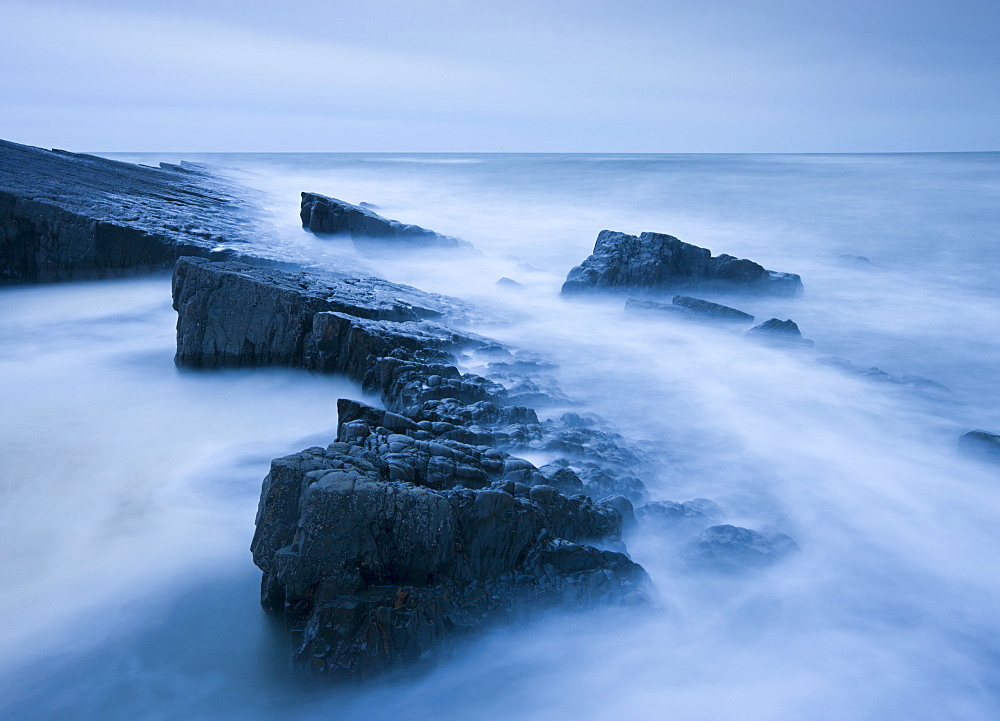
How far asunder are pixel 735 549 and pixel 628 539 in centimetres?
74

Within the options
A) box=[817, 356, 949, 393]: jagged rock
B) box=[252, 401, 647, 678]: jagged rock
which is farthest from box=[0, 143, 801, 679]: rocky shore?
box=[817, 356, 949, 393]: jagged rock

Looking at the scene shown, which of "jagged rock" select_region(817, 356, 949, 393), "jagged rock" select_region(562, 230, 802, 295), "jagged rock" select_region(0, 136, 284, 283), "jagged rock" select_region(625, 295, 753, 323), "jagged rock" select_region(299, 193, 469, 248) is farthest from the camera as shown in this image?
"jagged rock" select_region(299, 193, 469, 248)

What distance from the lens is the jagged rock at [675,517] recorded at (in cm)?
480

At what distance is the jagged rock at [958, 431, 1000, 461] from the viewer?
6211 millimetres

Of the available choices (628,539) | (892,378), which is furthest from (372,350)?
(892,378)

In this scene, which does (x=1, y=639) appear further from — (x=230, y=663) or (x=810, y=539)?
(x=810, y=539)

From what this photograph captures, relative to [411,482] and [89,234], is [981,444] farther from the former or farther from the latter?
[89,234]

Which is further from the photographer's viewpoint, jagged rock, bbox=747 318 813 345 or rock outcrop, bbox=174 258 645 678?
jagged rock, bbox=747 318 813 345

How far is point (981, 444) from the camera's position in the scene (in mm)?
6332

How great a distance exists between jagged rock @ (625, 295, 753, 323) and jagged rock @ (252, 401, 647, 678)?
7113 mm

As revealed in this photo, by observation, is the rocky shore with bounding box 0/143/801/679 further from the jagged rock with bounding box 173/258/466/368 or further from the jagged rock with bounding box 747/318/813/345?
the jagged rock with bounding box 747/318/813/345

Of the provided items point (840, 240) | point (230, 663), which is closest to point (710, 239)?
point (840, 240)

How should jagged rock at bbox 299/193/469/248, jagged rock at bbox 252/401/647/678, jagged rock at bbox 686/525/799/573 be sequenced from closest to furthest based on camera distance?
jagged rock at bbox 252/401/647/678
jagged rock at bbox 686/525/799/573
jagged rock at bbox 299/193/469/248

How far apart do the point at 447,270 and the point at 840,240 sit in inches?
454
